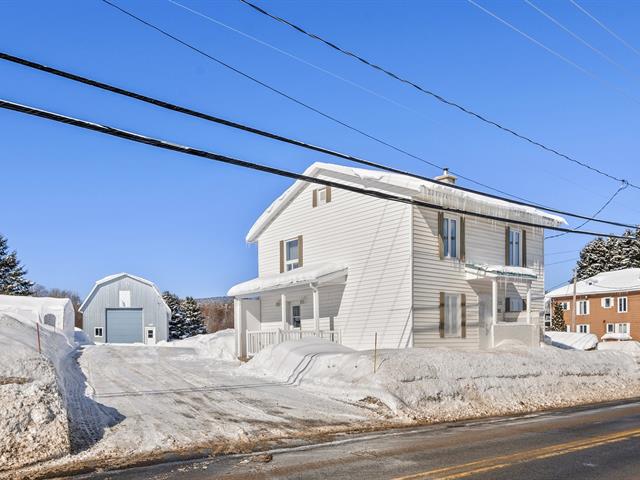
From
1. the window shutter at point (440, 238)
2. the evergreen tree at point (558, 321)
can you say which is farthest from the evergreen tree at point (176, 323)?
the window shutter at point (440, 238)

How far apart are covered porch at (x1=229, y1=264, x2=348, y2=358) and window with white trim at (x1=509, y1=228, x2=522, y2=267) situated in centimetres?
755

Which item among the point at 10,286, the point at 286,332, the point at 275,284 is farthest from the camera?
the point at 10,286

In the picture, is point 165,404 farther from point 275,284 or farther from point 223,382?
point 275,284

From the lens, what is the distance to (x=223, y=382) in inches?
714

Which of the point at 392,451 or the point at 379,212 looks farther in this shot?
the point at 379,212

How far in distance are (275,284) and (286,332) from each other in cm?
274

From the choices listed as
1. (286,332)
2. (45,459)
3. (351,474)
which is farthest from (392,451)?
(286,332)

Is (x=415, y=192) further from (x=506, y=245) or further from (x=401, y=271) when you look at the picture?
(x=506, y=245)

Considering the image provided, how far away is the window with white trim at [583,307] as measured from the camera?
61.6 meters

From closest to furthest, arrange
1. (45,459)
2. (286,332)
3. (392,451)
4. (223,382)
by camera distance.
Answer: (45,459)
(392,451)
(223,382)
(286,332)

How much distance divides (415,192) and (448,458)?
1429 centimetres

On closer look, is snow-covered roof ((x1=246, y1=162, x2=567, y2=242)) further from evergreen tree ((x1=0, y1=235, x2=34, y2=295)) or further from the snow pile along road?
evergreen tree ((x1=0, y1=235, x2=34, y2=295))

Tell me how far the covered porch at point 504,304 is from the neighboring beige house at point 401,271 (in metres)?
0.04

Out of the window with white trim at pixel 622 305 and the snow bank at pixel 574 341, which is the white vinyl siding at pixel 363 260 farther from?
the window with white trim at pixel 622 305
